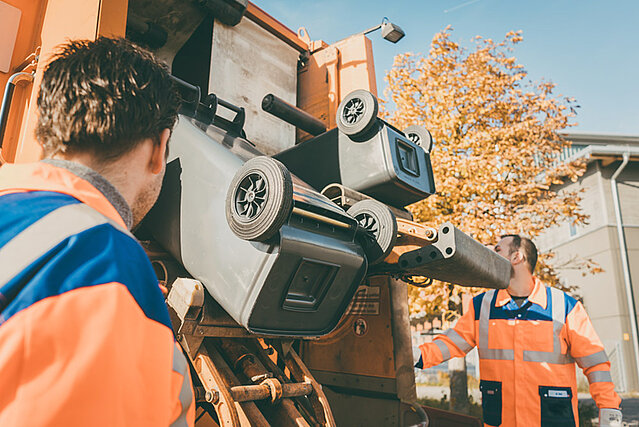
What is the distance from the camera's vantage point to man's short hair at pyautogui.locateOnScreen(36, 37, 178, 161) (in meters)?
0.85

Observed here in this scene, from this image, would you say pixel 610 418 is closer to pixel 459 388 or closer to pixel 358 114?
pixel 358 114

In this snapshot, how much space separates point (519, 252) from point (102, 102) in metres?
3.08

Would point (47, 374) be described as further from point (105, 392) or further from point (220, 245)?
point (220, 245)

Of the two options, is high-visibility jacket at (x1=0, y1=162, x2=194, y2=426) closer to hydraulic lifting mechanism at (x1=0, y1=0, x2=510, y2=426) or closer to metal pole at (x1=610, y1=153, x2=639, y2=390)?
hydraulic lifting mechanism at (x1=0, y1=0, x2=510, y2=426)

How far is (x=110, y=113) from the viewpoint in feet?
2.83

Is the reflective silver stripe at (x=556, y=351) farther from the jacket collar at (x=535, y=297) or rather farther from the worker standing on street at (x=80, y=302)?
the worker standing on street at (x=80, y=302)

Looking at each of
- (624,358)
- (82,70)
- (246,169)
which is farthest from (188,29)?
(624,358)

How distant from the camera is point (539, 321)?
3.04 meters

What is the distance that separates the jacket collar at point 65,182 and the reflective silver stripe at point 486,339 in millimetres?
2909

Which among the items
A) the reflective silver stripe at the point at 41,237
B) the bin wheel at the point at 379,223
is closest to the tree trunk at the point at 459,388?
the bin wheel at the point at 379,223

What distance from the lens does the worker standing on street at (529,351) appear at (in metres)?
2.85

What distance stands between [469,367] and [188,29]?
13.8m

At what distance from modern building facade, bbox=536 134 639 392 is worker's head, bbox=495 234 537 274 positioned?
11.8 m

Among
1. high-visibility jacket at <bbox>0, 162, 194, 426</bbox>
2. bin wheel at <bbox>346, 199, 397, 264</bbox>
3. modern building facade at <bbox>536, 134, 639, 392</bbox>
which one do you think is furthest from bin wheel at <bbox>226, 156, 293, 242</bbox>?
modern building facade at <bbox>536, 134, 639, 392</bbox>
